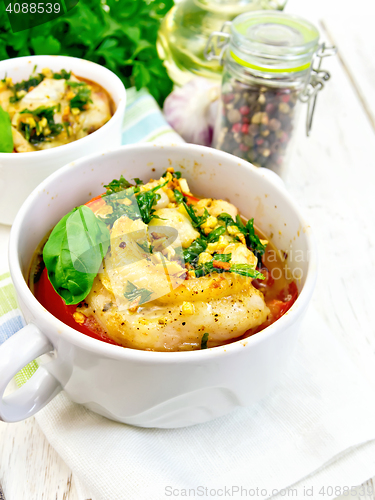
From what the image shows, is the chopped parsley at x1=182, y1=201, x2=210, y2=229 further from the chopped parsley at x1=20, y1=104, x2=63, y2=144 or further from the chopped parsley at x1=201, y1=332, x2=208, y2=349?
the chopped parsley at x1=20, y1=104, x2=63, y2=144

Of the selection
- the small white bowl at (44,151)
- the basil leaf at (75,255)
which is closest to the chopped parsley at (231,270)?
the basil leaf at (75,255)

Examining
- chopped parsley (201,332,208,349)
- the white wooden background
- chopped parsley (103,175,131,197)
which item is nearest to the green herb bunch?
the white wooden background

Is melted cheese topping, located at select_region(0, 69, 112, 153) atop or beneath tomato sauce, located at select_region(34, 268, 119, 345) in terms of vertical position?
atop

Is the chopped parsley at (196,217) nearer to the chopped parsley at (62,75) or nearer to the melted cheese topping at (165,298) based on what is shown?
the melted cheese topping at (165,298)

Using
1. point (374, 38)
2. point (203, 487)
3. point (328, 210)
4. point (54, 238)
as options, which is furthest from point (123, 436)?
point (374, 38)

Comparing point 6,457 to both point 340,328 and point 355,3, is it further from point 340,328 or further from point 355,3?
point 355,3

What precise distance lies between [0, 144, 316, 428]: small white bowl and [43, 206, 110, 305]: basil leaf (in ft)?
0.27

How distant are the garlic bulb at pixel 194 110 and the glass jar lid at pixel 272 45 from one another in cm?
31

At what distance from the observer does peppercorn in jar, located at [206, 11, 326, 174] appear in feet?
5.60

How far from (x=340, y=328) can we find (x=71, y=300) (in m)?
0.93

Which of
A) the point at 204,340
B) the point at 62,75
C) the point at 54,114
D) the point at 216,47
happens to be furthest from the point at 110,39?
the point at 204,340

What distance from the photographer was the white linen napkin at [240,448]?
42.8 inches

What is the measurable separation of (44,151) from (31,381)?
2.35 feet

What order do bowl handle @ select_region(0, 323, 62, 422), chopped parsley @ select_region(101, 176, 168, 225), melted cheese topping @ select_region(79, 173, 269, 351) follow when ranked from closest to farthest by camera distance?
bowl handle @ select_region(0, 323, 62, 422) → melted cheese topping @ select_region(79, 173, 269, 351) → chopped parsley @ select_region(101, 176, 168, 225)
